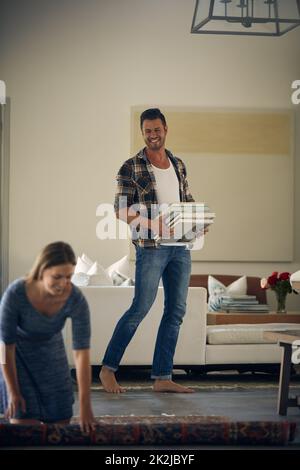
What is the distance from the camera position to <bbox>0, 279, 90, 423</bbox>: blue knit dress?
233 cm

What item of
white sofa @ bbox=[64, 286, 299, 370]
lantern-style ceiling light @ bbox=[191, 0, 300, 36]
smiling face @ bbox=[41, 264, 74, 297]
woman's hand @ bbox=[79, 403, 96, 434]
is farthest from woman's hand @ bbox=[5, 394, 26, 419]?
lantern-style ceiling light @ bbox=[191, 0, 300, 36]

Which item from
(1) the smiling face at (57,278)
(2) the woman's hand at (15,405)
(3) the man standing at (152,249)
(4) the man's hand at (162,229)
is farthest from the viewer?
(3) the man standing at (152,249)

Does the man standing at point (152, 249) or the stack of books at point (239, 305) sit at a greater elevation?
the man standing at point (152, 249)

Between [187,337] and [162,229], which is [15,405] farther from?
[187,337]

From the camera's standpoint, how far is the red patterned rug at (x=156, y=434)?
7.89 feet

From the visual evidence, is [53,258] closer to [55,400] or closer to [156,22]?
[55,400]

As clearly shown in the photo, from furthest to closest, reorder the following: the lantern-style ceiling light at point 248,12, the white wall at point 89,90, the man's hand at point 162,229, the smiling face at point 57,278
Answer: the white wall at point 89,90, the lantern-style ceiling light at point 248,12, the man's hand at point 162,229, the smiling face at point 57,278

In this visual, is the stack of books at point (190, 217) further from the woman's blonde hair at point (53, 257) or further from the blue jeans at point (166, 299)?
the woman's blonde hair at point (53, 257)

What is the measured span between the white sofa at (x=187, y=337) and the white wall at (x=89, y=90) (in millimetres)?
1835

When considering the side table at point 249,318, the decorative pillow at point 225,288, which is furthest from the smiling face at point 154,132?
the decorative pillow at point 225,288

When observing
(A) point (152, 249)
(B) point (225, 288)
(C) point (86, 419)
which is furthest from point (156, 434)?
(B) point (225, 288)
